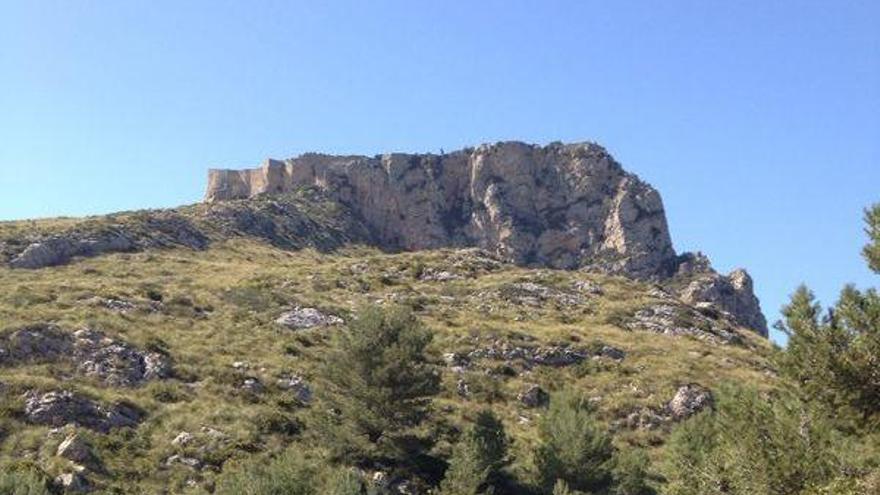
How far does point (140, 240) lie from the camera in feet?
293

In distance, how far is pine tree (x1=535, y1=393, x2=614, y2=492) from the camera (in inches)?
1342

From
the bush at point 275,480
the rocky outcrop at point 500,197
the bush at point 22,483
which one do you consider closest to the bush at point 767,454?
the bush at point 275,480

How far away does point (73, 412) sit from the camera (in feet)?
115

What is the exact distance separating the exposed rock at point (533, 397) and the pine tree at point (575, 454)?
10581mm

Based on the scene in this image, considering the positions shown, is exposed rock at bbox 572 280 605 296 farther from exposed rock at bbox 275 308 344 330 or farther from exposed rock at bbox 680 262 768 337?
exposed rock at bbox 680 262 768 337

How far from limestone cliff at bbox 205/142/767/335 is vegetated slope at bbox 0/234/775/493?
4891 cm

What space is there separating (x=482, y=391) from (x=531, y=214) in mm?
95794

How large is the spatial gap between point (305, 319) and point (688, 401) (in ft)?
90.8

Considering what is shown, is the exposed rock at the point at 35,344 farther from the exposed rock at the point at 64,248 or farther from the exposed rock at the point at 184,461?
the exposed rock at the point at 64,248

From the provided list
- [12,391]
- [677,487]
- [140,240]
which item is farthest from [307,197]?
[677,487]

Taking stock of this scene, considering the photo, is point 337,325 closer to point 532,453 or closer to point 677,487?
point 532,453

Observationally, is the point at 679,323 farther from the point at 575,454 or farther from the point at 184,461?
the point at 184,461

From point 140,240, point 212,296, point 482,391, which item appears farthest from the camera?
point 140,240

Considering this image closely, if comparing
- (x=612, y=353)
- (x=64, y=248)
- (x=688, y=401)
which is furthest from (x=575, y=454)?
(x=64, y=248)
